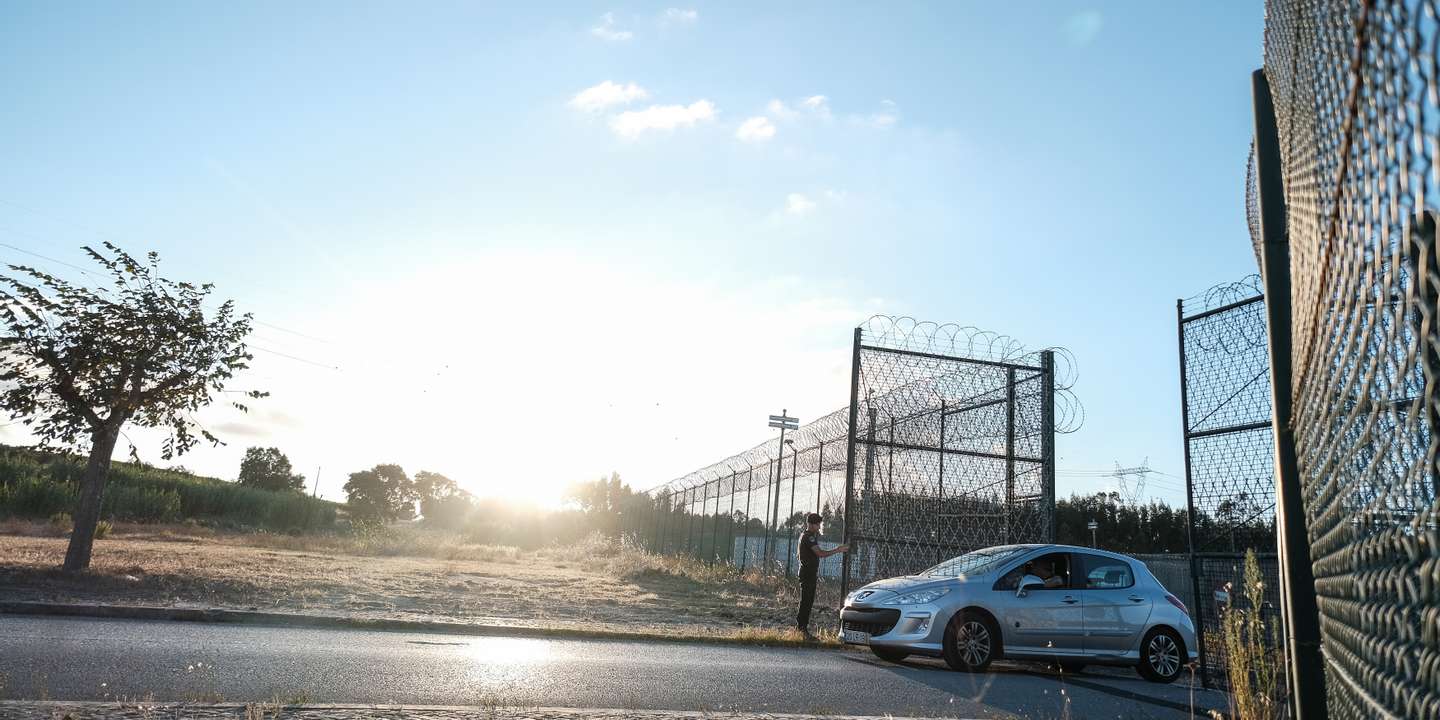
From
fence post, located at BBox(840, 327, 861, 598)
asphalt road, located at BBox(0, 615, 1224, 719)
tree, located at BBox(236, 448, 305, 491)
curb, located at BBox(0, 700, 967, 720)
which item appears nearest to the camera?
curb, located at BBox(0, 700, 967, 720)

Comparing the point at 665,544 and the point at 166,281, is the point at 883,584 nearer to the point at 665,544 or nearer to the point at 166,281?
the point at 166,281

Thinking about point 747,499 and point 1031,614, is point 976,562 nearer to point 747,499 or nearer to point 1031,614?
point 1031,614

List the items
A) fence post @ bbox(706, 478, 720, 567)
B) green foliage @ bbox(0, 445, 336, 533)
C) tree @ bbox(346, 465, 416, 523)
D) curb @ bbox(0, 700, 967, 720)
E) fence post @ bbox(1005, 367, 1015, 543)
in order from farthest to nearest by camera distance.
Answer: tree @ bbox(346, 465, 416, 523) → green foliage @ bbox(0, 445, 336, 533) → fence post @ bbox(706, 478, 720, 567) → fence post @ bbox(1005, 367, 1015, 543) → curb @ bbox(0, 700, 967, 720)

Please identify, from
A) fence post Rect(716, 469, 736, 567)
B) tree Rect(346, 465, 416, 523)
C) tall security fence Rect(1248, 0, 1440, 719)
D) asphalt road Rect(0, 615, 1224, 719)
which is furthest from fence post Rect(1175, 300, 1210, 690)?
tree Rect(346, 465, 416, 523)

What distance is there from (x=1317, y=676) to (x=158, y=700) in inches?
246

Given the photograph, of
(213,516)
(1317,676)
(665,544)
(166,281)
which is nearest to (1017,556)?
(1317,676)

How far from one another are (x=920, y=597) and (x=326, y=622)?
22.3 ft

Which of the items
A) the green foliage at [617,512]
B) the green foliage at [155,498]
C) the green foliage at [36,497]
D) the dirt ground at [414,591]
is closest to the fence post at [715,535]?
the dirt ground at [414,591]

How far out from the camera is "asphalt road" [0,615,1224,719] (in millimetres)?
6801

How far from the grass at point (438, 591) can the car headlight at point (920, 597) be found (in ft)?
5.62

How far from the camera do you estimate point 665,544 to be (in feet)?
113

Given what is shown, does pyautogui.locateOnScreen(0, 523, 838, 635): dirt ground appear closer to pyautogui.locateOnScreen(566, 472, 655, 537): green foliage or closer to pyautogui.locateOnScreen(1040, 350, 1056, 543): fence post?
pyautogui.locateOnScreen(1040, 350, 1056, 543): fence post

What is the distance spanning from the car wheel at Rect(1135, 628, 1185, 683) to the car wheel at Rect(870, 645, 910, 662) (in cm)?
280

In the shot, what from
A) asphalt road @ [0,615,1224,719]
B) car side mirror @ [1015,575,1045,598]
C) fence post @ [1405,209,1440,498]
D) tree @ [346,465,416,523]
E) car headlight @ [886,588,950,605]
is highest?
tree @ [346,465,416,523]
